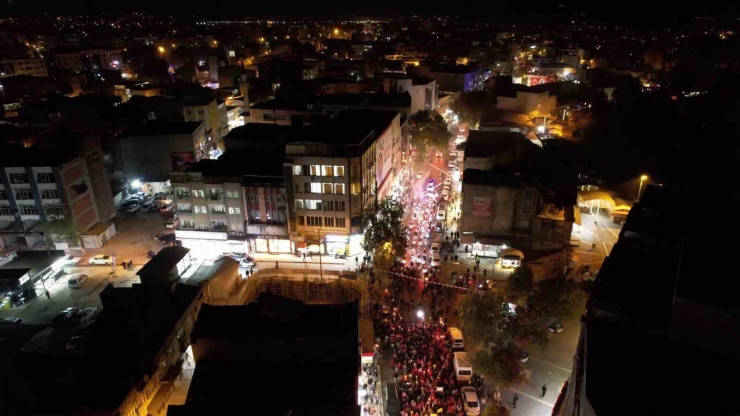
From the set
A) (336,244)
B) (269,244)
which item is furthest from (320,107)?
(336,244)

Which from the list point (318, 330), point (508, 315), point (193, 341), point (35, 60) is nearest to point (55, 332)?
point (193, 341)

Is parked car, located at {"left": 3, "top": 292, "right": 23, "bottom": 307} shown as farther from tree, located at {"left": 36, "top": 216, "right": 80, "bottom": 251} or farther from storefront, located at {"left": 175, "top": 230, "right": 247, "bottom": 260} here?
storefront, located at {"left": 175, "top": 230, "right": 247, "bottom": 260}

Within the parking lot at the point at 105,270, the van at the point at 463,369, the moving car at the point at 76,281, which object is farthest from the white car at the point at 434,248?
the moving car at the point at 76,281

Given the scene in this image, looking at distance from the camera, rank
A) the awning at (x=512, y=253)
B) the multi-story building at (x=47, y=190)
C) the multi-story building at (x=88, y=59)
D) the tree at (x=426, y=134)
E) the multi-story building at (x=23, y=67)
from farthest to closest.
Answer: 1. the multi-story building at (x=88, y=59)
2. the multi-story building at (x=23, y=67)
3. the tree at (x=426, y=134)
4. the multi-story building at (x=47, y=190)
5. the awning at (x=512, y=253)

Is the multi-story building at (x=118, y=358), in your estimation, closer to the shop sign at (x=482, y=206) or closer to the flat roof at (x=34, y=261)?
the flat roof at (x=34, y=261)

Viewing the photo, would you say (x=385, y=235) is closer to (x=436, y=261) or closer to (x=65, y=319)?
(x=436, y=261)

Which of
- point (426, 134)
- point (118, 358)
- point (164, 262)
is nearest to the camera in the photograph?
point (118, 358)
